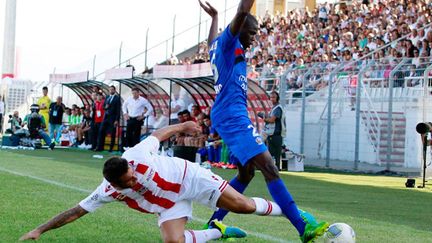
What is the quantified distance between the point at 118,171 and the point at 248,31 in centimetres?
239

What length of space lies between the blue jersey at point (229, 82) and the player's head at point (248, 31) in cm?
5

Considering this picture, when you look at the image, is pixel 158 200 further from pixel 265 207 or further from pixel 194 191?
pixel 265 207

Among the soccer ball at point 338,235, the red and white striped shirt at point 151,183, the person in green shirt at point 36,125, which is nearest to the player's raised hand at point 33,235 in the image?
the red and white striped shirt at point 151,183

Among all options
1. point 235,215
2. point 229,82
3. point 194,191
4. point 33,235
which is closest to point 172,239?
point 194,191

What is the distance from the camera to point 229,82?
848cm

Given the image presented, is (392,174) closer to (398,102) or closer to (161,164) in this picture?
(398,102)

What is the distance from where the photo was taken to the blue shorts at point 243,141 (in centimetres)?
826

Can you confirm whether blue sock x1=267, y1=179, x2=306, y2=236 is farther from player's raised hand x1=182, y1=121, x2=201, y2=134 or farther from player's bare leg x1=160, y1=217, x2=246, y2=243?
player's raised hand x1=182, y1=121, x2=201, y2=134

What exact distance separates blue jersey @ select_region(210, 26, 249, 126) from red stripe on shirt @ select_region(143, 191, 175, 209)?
156 cm

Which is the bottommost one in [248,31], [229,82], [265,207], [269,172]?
[265,207]

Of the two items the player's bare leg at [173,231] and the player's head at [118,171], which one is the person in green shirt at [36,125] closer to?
the player's bare leg at [173,231]

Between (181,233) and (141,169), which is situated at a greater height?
(141,169)

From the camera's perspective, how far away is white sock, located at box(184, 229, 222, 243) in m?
7.21

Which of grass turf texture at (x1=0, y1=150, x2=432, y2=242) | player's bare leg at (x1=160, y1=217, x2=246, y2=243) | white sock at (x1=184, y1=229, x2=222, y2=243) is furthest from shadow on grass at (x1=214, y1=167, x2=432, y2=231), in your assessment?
player's bare leg at (x1=160, y1=217, x2=246, y2=243)
